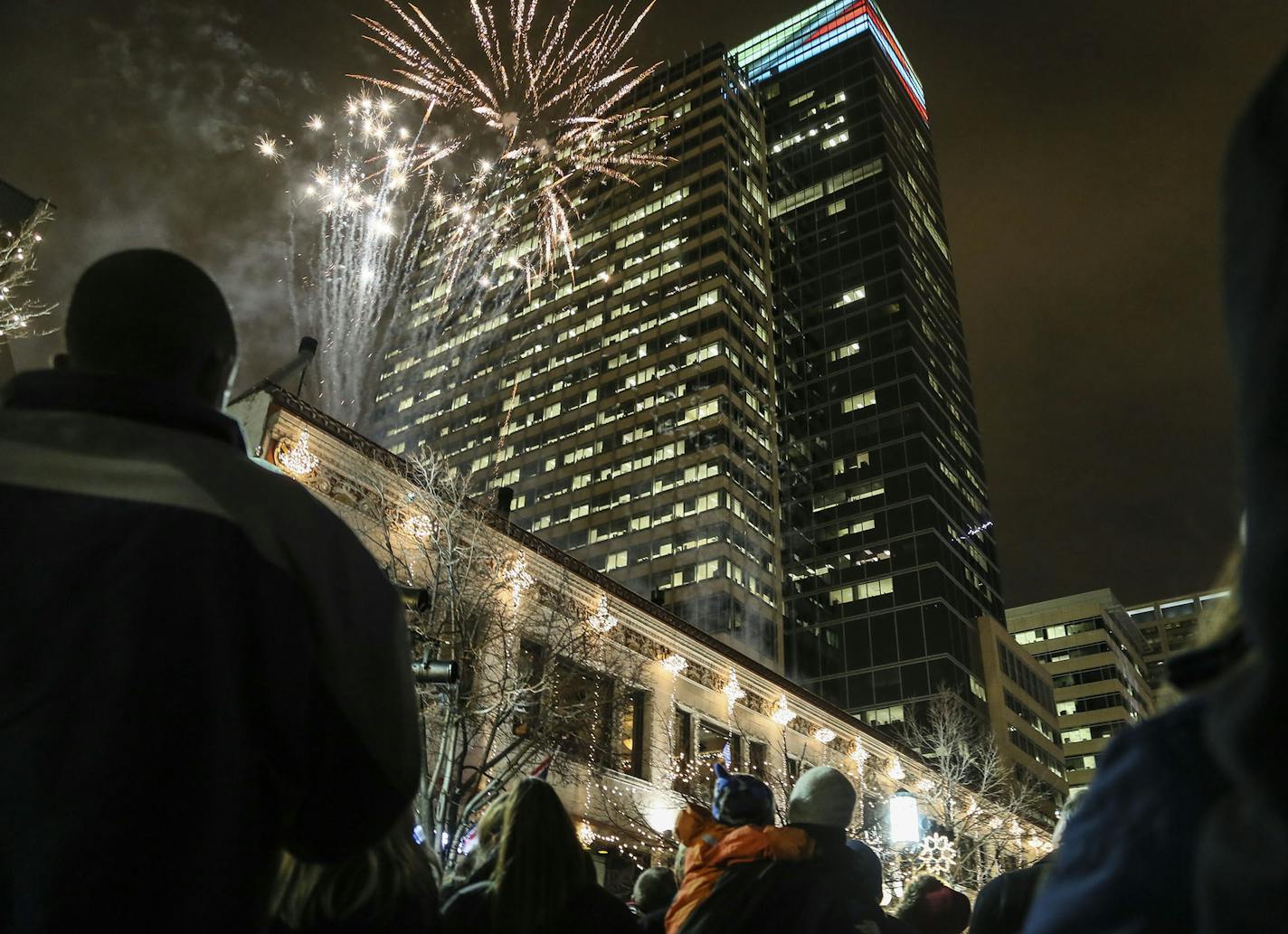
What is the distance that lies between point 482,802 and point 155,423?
15394mm

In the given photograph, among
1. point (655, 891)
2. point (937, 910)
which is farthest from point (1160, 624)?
point (655, 891)

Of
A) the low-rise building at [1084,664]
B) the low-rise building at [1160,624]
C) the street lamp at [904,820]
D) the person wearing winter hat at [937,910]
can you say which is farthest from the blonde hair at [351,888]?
the low-rise building at [1160,624]

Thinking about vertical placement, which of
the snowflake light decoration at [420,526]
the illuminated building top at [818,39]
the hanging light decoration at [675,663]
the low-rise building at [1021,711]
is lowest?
the hanging light decoration at [675,663]

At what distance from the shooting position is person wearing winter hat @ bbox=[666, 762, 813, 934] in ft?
10.8

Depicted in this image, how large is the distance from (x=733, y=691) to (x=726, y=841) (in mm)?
25335

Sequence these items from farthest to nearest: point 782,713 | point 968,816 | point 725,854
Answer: point 782,713
point 968,816
point 725,854

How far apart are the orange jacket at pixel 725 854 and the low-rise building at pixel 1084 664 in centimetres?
9196

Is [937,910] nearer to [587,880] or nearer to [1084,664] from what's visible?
[587,880]

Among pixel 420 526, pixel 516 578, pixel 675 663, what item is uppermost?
pixel 420 526

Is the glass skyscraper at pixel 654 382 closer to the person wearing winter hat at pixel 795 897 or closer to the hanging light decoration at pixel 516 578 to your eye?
the hanging light decoration at pixel 516 578

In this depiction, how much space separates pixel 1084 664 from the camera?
9012 centimetres

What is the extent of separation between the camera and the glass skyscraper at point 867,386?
A: 202ft

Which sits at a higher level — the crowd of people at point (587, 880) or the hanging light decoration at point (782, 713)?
the hanging light decoration at point (782, 713)

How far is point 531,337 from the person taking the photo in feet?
271
